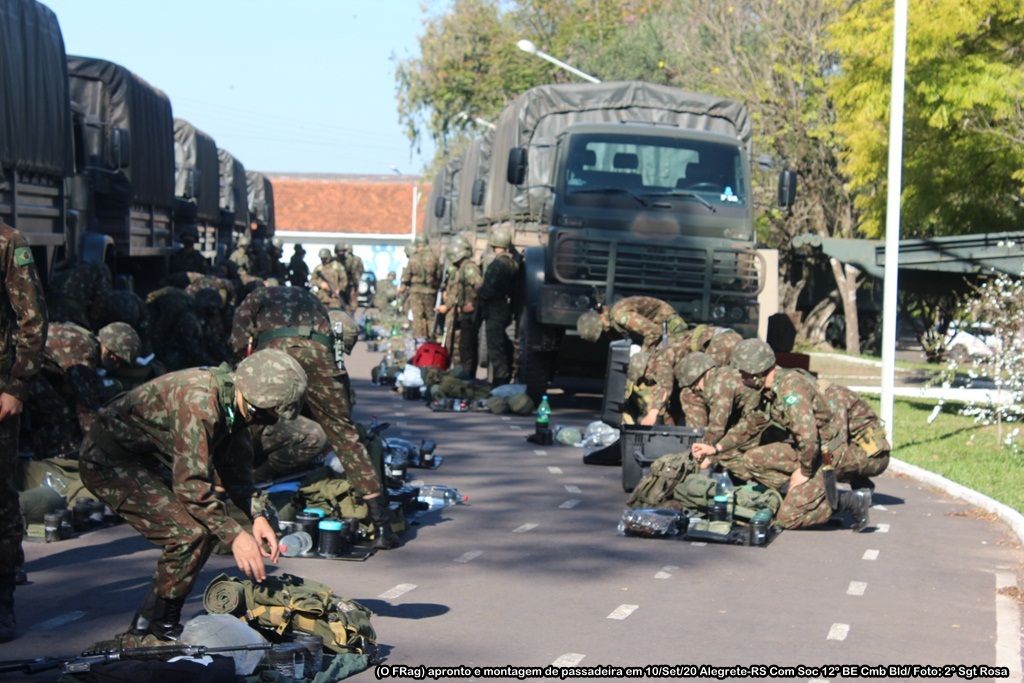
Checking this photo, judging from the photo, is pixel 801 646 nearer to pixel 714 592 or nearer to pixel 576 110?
pixel 714 592

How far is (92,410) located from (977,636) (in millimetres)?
6174

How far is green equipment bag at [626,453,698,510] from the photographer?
34.1 feet

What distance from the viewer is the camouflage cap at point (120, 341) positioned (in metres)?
10.6

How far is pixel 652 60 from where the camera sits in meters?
38.8

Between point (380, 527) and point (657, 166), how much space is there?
29.6 feet

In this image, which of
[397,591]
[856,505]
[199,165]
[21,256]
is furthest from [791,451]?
[199,165]

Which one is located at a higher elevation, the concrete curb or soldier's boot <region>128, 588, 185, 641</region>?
soldier's boot <region>128, 588, 185, 641</region>

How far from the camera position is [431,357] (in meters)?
19.7

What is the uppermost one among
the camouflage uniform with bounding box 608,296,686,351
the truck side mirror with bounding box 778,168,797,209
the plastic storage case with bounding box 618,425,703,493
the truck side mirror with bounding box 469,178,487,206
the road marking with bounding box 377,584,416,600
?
the truck side mirror with bounding box 469,178,487,206

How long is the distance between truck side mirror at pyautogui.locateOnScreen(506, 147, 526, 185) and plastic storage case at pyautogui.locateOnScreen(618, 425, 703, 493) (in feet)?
20.9

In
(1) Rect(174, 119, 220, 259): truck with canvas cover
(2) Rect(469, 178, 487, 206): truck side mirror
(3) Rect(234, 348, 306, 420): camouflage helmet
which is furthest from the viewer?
(1) Rect(174, 119, 220, 259): truck with canvas cover

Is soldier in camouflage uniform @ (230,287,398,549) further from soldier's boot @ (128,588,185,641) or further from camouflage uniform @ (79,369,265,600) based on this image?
soldier's boot @ (128,588,185,641)

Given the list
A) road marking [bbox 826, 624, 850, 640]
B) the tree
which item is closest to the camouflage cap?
road marking [bbox 826, 624, 850, 640]

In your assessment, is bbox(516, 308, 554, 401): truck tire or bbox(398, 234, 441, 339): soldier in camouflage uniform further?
bbox(398, 234, 441, 339): soldier in camouflage uniform
